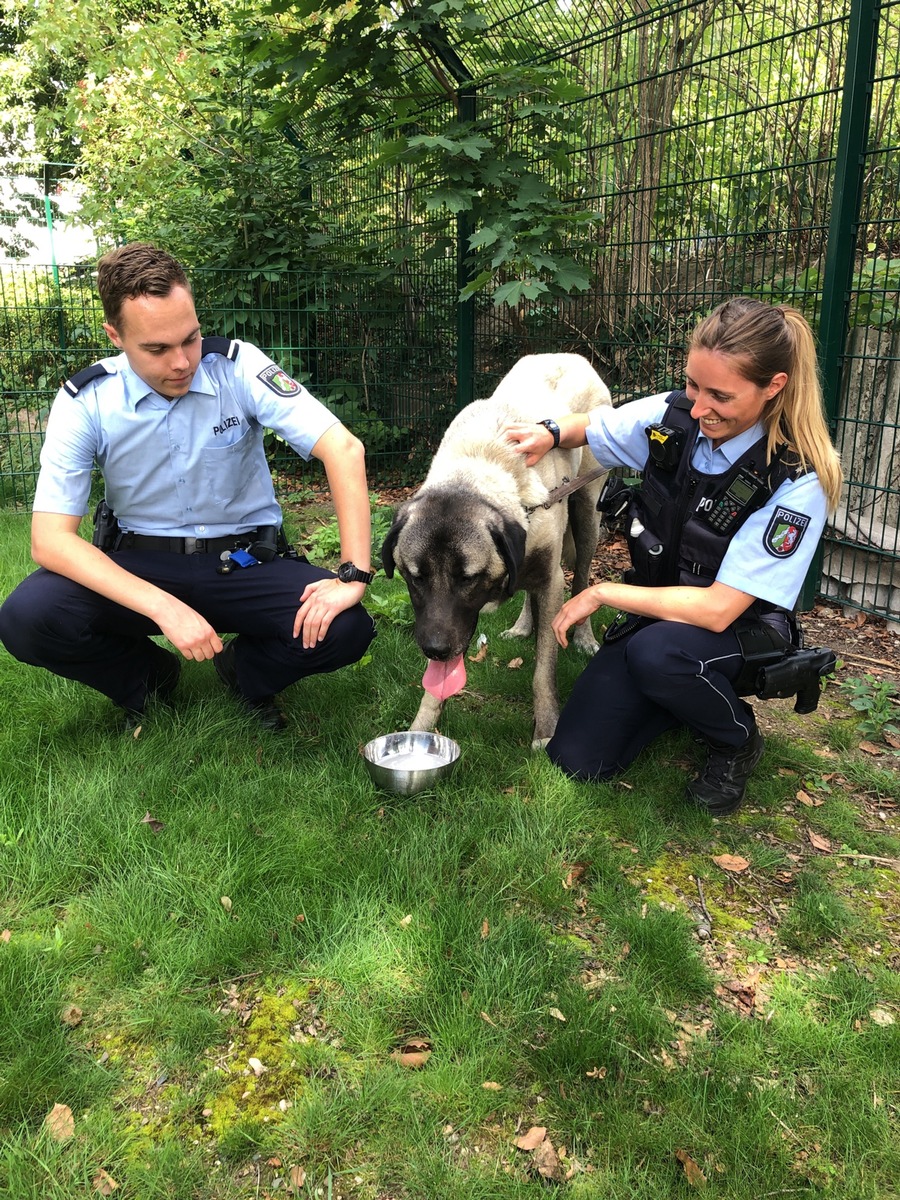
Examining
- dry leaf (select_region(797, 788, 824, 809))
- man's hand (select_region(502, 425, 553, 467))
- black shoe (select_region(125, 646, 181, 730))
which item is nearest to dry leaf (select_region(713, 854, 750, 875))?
dry leaf (select_region(797, 788, 824, 809))

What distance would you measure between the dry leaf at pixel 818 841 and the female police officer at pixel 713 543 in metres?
0.27

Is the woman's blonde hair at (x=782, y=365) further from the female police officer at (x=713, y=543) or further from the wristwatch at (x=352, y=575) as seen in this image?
the wristwatch at (x=352, y=575)

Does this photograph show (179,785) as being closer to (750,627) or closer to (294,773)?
(294,773)

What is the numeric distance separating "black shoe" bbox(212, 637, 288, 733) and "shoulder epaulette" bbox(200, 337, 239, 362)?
122 centimetres

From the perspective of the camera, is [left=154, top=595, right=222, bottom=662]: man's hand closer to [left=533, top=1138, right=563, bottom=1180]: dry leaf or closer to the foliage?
[left=533, top=1138, right=563, bottom=1180]: dry leaf

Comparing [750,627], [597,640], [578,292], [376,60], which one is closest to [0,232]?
[376,60]

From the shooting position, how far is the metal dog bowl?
2887mm

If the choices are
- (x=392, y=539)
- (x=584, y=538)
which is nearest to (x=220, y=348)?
(x=392, y=539)

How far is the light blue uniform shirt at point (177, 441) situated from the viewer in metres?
3.02

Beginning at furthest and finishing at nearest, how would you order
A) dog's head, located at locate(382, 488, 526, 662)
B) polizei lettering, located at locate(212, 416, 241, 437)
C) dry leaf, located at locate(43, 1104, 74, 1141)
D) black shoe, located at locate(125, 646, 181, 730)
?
black shoe, located at locate(125, 646, 181, 730)
polizei lettering, located at locate(212, 416, 241, 437)
dog's head, located at locate(382, 488, 526, 662)
dry leaf, located at locate(43, 1104, 74, 1141)

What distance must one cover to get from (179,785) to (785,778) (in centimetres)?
236

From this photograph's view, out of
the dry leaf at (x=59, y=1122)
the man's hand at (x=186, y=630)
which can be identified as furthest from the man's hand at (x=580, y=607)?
the dry leaf at (x=59, y=1122)

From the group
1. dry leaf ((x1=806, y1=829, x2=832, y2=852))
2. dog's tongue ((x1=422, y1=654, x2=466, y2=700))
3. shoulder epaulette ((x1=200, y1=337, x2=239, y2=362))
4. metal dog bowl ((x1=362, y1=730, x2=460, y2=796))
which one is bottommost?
dry leaf ((x1=806, y1=829, x2=832, y2=852))

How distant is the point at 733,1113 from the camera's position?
1.82 meters
